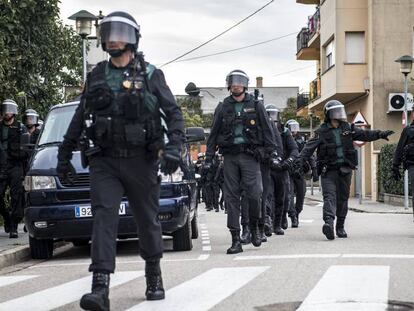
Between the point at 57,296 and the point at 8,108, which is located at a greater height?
the point at 8,108

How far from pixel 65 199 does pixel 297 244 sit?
3112 millimetres

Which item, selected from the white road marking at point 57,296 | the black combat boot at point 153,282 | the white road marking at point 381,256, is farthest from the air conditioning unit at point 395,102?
the black combat boot at point 153,282

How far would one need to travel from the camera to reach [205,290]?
695cm

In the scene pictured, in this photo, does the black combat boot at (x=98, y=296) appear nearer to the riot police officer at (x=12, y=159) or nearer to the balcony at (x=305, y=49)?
the riot police officer at (x=12, y=159)

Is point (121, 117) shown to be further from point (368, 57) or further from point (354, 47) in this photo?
point (354, 47)

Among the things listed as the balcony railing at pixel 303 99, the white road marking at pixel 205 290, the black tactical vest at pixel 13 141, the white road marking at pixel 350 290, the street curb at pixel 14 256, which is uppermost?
the balcony railing at pixel 303 99

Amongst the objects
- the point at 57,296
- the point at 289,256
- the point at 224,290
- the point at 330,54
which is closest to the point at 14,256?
the point at 289,256

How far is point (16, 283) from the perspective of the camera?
8.05 m

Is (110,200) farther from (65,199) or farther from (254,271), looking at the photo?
(65,199)

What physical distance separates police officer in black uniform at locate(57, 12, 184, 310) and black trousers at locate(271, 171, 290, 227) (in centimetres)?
735

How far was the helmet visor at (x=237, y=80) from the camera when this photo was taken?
1016 centimetres

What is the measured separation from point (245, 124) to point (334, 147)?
2.42 metres

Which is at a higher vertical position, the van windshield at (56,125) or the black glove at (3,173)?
the van windshield at (56,125)

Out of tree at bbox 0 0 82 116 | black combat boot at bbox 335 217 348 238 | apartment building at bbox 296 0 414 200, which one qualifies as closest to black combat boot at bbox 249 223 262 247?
black combat boot at bbox 335 217 348 238
